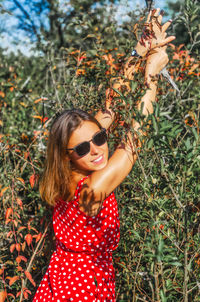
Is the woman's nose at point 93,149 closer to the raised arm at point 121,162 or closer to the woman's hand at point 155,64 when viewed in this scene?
the raised arm at point 121,162

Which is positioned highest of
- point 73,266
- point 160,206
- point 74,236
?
point 160,206

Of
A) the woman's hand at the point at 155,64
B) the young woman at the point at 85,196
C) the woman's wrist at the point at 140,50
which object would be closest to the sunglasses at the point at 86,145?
the young woman at the point at 85,196

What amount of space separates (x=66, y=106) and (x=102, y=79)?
0.39 metres

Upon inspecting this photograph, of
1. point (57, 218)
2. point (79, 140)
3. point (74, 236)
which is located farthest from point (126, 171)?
point (57, 218)

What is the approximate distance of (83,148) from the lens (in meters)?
1.73

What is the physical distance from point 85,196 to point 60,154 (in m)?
0.34

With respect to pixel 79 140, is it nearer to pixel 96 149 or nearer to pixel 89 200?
pixel 96 149

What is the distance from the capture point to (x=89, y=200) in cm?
163

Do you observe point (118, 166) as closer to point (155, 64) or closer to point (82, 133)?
point (82, 133)

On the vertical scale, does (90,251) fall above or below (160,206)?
below

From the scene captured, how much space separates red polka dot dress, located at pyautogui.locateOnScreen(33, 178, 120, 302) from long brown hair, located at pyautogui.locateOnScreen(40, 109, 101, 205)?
84 millimetres

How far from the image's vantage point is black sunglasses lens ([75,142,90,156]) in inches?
68.1

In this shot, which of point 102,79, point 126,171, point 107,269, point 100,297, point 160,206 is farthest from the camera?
point 102,79

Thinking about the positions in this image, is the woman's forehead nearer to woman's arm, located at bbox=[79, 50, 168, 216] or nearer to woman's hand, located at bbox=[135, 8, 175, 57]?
woman's arm, located at bbox=[79, 50, 168, 216]
